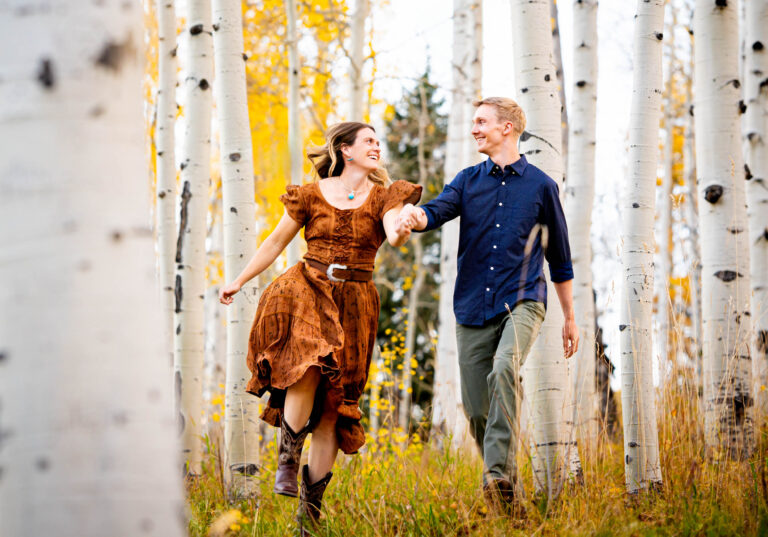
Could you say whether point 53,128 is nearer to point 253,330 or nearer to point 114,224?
point 114,224

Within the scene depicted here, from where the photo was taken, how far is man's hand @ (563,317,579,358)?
13.1 feet

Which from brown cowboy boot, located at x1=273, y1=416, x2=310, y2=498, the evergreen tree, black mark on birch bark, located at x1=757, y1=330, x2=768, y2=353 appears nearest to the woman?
brown cowboy boot, located at x1=273, y1=416, x2=310, y2=498

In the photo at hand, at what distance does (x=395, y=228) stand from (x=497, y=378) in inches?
34.8

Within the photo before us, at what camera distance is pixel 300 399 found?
385 cm

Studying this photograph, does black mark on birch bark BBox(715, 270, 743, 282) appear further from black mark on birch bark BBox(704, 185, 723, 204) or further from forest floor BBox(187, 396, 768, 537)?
forest floor BBox(187, 396, 768, 537)

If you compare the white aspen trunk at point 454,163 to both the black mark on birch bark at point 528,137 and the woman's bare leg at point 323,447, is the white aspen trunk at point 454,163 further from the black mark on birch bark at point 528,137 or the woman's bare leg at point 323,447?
the woman's bare leg at point 323,447

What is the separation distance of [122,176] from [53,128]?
5.6 inches

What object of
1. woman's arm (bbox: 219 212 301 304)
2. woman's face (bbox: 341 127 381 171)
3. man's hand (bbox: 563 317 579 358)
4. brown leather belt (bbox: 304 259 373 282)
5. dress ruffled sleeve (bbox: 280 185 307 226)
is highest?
woman's face (bbox: 341 127 381 171)

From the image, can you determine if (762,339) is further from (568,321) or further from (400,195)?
(400,195)

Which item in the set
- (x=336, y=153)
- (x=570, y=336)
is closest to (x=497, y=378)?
(x=570, y=336)

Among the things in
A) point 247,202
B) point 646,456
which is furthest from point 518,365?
point 247,202

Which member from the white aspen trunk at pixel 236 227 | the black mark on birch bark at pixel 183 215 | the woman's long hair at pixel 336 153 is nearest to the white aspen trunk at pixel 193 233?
the black mark on birch bark at pixel 183 215

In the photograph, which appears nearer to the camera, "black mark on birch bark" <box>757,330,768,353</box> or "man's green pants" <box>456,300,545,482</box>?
"man's green pants" <box>456,300,545,482</box>

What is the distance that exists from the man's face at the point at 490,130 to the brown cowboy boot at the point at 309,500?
1.89 meters
